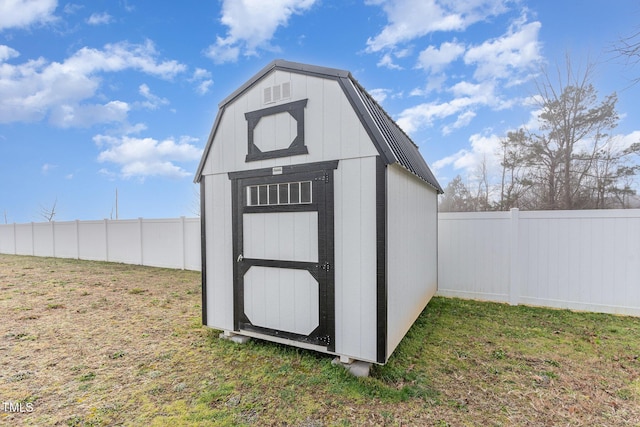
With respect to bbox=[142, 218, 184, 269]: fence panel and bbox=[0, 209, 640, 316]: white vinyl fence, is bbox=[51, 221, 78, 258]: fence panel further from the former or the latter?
bbox=[0, 209, 640, 316]: white vinyl fence

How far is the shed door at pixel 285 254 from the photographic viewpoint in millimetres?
2945

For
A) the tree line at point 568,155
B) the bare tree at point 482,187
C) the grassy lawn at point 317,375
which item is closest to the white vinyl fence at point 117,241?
the grassy lawn at point 317,375

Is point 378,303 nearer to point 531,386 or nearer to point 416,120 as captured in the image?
point 531,386

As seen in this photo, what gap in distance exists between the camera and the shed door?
2.95m

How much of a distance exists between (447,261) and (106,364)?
5669 mm

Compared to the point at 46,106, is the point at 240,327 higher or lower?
lower

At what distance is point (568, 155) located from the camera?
30.5 ft

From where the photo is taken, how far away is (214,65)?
6.84m

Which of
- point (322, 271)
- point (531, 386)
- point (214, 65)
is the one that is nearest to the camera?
point (531, 386)

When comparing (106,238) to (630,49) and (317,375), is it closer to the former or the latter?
(317,375)

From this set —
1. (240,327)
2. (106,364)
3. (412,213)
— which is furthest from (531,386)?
(106,364)

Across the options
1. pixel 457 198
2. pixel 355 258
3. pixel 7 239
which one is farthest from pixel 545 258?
pixel 7 239

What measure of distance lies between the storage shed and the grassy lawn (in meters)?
0.36

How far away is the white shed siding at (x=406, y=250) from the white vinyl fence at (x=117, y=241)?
6.99 m
